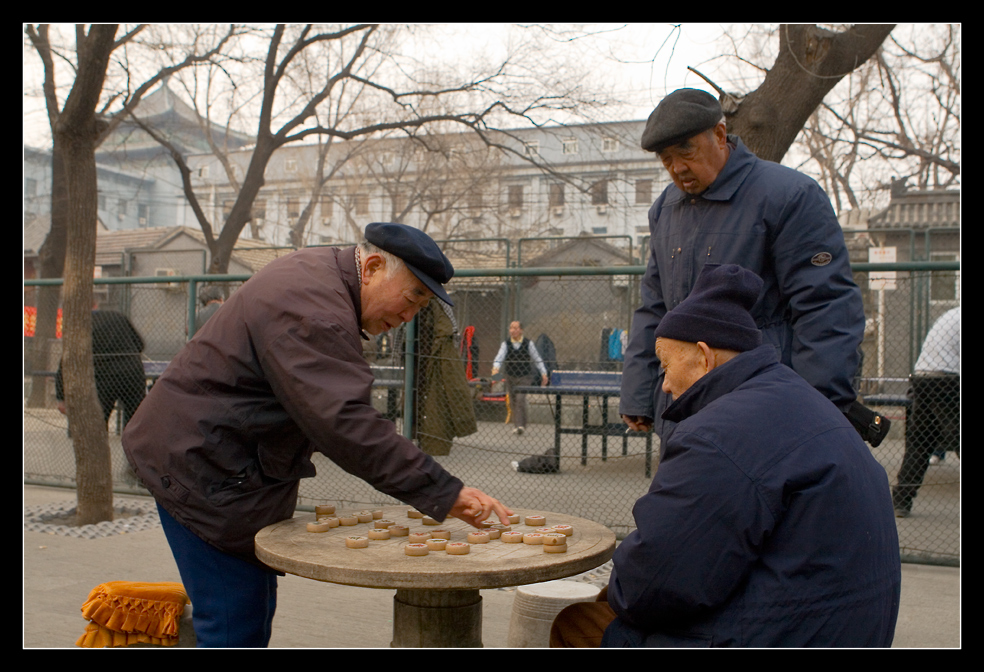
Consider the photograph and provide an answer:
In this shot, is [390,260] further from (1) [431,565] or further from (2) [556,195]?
(2) [556,195]

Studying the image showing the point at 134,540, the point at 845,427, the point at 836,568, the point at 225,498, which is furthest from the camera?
the point at 134,540

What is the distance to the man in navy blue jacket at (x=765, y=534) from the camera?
180 cm

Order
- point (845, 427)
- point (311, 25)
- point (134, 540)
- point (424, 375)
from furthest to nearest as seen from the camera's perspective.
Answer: point (311, 25) → point (424, 375) → point (134, 540) → point (845, 427)

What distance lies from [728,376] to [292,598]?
3540 millimetres

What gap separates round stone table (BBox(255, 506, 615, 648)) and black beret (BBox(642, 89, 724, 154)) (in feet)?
4.34

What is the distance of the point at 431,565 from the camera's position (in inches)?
86.7

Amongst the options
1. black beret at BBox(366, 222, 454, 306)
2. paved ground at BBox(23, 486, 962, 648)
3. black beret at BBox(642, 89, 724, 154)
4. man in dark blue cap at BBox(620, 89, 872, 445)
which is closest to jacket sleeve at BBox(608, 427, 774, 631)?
man in dark blue cap at BBox(620, 89, 872, 445)

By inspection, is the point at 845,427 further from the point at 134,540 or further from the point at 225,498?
the point at 134,540

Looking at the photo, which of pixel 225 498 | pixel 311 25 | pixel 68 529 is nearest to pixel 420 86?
pixel 311 25

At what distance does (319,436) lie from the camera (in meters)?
2.26

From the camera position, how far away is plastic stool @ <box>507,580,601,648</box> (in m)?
3.37

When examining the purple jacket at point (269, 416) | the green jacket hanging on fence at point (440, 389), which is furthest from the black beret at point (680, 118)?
the green jacket hanging on fence at point (440, 389)

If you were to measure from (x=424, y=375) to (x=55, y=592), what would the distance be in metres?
3.02

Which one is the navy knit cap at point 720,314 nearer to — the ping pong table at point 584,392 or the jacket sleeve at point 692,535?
the jacket sleeve at point 692,535
